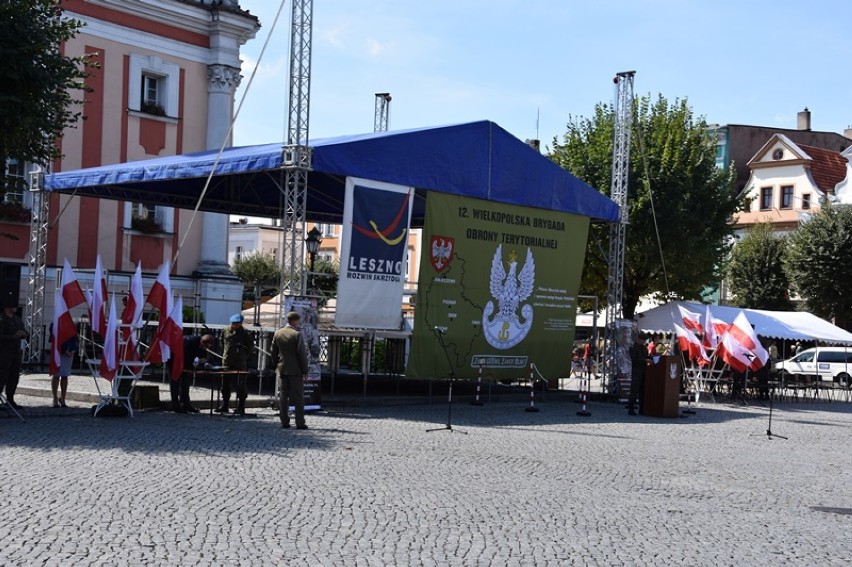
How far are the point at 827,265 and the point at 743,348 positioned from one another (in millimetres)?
25850

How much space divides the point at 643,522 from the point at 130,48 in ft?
93.6

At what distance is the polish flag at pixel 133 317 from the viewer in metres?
17.6

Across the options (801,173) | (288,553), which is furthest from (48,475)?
(801,173)

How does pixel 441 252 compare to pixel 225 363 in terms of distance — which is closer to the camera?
pixel 225 363

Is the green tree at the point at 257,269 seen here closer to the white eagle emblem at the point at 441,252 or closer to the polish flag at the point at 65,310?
the white eagle emblem at the point at 441,252

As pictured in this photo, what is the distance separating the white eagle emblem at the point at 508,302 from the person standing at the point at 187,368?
665 centimetres

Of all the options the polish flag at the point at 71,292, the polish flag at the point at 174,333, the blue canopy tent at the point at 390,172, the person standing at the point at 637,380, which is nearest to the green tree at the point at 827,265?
the blue canopy tent at the point at 390,172

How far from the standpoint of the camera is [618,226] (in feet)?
89.5

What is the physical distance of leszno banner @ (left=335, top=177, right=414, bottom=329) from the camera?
68.9 feet

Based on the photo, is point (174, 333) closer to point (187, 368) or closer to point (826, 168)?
point (187, 368)

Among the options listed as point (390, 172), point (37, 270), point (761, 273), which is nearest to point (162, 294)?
point (390, 172)

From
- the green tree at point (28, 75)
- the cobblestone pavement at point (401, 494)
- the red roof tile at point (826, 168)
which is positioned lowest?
the cobblestone pavement at point (401, 494)

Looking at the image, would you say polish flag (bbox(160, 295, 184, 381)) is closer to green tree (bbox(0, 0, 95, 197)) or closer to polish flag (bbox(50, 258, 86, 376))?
polish flag (bbox(50, 258, 86, 376))

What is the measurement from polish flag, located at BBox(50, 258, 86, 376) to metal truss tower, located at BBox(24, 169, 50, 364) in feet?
28.9
